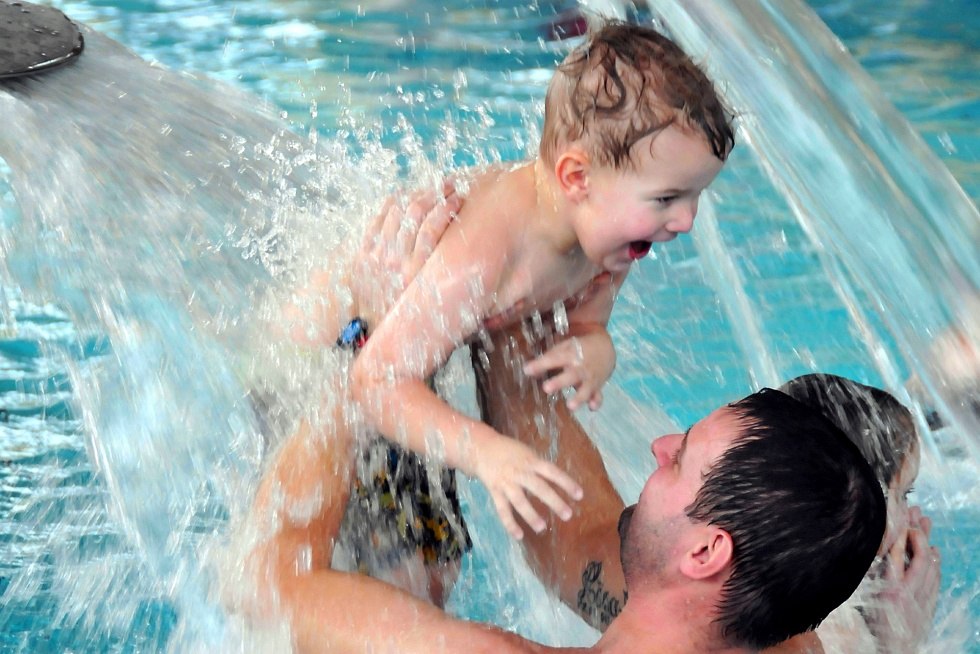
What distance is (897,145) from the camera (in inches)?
85.0

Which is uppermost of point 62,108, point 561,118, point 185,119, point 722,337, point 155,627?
point 561,118

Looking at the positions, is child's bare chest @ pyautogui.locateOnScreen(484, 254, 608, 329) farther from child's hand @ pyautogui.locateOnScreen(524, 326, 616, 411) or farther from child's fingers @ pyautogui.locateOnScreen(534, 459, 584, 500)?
child's fingers @ pyautogui.locateOnScreen(534, 459, 584, 500)

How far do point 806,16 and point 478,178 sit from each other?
72 centimetres

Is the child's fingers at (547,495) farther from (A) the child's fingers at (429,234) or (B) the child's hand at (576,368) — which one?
(A) the child's fingers at (429,234)

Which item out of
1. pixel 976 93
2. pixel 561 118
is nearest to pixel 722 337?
pixel 976 93

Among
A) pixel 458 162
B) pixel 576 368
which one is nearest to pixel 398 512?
pixel 576 368

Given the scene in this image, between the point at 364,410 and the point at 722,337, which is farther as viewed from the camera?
the point at 722,337

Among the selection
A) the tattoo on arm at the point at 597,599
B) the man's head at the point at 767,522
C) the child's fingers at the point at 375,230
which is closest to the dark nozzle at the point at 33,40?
the child's fingers at the point at 375,230

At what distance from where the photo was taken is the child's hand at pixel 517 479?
6.27 feet

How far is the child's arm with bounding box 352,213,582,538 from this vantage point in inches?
83.0

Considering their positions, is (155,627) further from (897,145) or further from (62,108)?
(897,145)

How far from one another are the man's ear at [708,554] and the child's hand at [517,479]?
0.69 feet

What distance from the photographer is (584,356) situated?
237cm

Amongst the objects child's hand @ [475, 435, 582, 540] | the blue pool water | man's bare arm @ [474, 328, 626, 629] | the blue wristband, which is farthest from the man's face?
the blue pool water
